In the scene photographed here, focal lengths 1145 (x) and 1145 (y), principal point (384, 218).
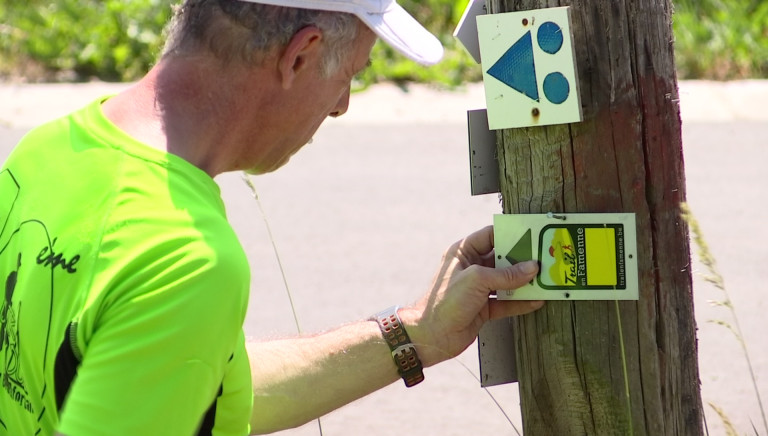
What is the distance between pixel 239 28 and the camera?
1.84m

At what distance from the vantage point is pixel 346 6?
6.23ft

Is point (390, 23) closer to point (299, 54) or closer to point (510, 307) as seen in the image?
point (299, 54)

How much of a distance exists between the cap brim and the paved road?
7.17 ft

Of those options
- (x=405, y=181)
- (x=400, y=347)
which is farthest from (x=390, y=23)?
(x=405, y=181)

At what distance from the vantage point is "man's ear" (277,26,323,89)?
186cm

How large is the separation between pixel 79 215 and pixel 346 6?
56cm

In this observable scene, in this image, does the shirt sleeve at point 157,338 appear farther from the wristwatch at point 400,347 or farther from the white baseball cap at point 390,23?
the wristwatch at point 400,347

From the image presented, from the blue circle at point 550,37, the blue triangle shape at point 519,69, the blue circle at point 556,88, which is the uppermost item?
the blue circle at point 550,37

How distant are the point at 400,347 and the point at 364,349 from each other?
→ 3.3 inches

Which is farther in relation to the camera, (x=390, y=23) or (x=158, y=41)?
(x=158, y=41)

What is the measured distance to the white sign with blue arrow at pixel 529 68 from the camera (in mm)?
2127

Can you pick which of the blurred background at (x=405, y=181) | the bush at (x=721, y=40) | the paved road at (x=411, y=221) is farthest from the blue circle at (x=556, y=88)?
the bush at (x=721, y=40)

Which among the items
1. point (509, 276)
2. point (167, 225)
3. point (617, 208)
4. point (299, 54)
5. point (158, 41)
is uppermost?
point (158, 41)

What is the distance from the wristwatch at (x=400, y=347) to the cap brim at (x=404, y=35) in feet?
1.77
